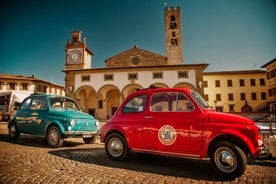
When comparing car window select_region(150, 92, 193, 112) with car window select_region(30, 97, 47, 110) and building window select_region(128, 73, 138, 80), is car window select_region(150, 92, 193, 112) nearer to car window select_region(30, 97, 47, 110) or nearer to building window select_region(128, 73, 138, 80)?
car window select_region(30, 97, 47, 110)

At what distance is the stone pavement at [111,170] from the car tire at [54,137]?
37.1 inches

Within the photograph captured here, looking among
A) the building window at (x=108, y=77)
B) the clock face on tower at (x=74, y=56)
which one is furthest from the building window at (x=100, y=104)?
the clock face on tower at (x=74, y=56)

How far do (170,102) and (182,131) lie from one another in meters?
0.69

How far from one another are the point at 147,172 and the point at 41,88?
4426 cm

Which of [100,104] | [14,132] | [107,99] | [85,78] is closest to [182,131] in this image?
[14,132]

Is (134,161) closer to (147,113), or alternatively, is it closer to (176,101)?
(147,113)

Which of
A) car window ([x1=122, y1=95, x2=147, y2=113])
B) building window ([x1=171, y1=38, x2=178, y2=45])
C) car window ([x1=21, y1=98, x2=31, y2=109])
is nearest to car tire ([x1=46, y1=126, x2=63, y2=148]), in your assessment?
car window ([x1=21, y1=98, x2=31, y2=109])

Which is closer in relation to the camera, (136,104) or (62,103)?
(136,104)

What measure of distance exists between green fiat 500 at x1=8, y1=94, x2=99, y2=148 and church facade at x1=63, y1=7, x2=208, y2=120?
18.4 meters

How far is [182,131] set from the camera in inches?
139

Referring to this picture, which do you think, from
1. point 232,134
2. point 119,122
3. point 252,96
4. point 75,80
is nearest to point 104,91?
point 75,80

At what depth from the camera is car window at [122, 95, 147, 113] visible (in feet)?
14.1

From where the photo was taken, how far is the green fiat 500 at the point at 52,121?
5.71 m

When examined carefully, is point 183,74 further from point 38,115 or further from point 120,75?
point 38,115
